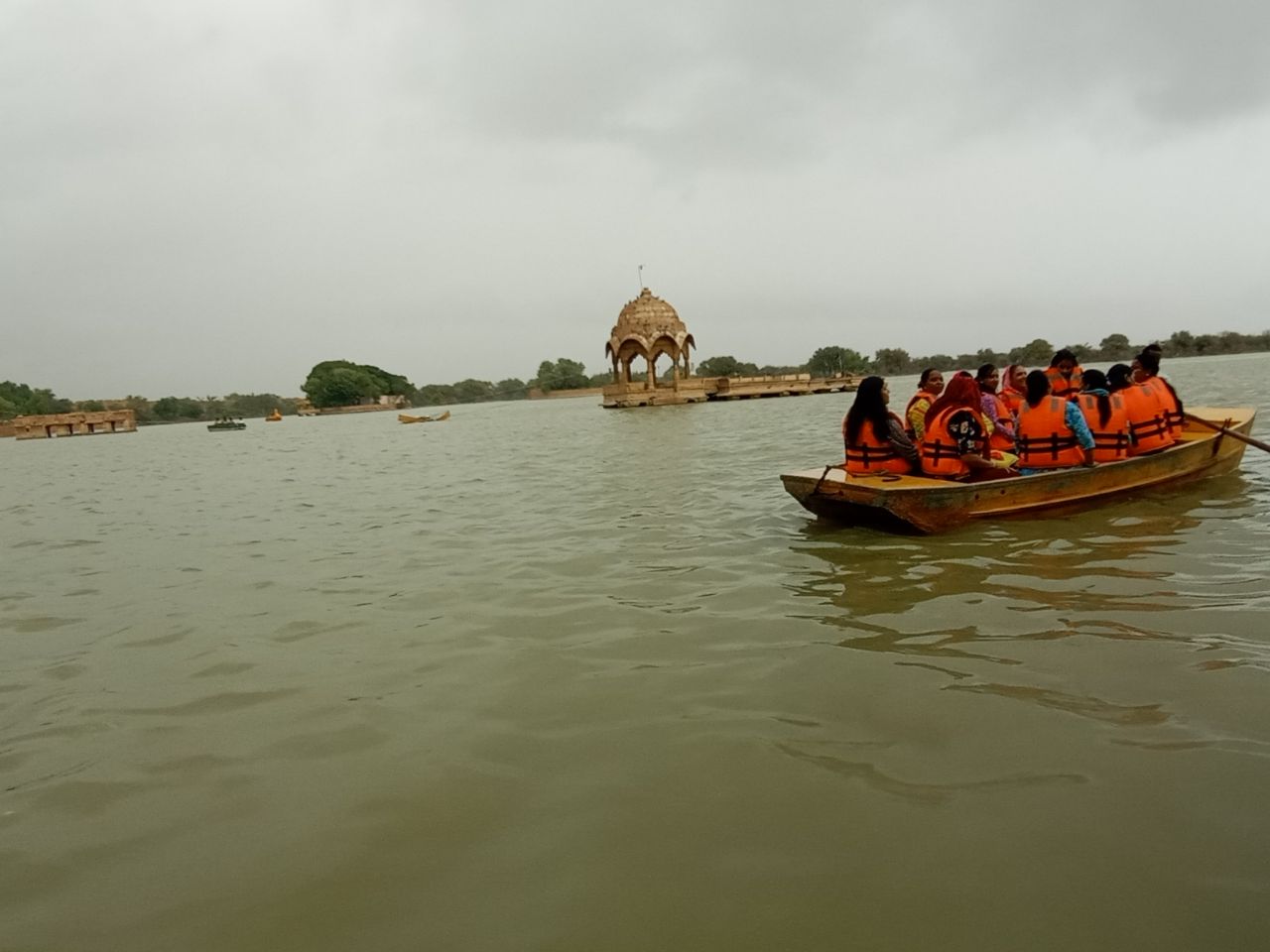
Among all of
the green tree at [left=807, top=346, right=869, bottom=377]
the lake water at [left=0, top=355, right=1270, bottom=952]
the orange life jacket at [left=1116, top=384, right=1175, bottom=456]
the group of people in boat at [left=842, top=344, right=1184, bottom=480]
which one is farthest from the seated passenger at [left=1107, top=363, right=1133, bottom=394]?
the green tree at [left=807, top=346, right=869, bottom=377]

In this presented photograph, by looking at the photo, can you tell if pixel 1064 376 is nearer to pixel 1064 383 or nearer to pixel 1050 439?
pixel 1064 383

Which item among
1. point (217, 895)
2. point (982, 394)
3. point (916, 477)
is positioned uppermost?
point (982, 394)

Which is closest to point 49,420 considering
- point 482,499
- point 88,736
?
point 482,499

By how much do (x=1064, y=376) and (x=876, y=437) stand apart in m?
2.45

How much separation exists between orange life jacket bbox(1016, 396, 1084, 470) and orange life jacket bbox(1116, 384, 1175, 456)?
1.09 meters

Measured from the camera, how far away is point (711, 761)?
295 centimetres

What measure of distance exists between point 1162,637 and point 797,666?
6.29 feet

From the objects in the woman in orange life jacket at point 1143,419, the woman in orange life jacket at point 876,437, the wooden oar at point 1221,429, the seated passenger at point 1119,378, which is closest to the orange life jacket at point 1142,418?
the woman in orange life jacket at point 1143,419

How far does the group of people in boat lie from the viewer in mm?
6941

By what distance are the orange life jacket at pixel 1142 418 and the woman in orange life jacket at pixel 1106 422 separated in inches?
6.2

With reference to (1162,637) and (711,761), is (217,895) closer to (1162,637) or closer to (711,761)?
(711,761)

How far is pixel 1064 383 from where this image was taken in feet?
25.7

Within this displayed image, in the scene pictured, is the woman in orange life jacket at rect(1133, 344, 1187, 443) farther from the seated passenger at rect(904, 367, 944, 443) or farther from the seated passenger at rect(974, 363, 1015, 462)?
the seated passenger at rect(904, 367, 944, 443)

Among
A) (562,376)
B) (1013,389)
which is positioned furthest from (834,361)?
(1013,389)
